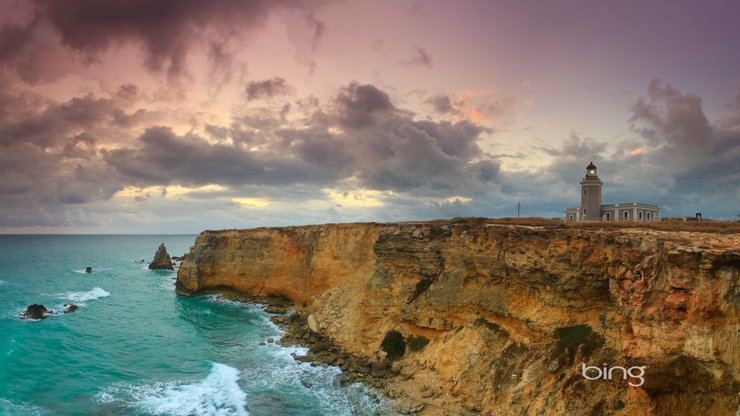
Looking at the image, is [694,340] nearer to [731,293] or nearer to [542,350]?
[731,293]

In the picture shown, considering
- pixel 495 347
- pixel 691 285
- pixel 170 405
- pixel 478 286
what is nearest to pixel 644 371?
pixel 691 285

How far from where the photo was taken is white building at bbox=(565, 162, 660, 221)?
172 ft

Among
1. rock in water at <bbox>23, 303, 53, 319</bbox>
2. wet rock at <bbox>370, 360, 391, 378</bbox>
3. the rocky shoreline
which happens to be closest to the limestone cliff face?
the rocky shoreline

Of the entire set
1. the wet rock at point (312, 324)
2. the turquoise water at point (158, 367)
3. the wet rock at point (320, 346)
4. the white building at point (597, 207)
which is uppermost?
the white building at point (597, 207)

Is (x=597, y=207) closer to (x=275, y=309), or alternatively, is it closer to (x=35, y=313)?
(x=275, y=309)

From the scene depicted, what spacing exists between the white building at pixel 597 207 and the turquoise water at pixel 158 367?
43.0 meters

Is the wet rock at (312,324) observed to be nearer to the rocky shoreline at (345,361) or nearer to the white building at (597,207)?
the rocky shoreline at (345,361)

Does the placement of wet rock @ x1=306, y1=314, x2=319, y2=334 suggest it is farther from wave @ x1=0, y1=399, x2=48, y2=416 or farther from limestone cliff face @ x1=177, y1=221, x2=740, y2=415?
wave @ x1=0, y1=399, x2=48, y2=416

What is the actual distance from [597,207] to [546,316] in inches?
1516

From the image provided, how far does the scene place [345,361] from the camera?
30.8 metres

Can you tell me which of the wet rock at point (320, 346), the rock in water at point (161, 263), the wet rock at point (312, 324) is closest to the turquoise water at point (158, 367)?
the wet rock at point (320, 346)

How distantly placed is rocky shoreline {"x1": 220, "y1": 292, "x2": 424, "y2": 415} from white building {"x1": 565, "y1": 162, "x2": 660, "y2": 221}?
39.4 metres

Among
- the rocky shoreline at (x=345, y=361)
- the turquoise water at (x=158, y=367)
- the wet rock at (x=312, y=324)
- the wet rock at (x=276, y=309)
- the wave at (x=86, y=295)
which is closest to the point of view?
the turquoise water at (x=158, y=367)

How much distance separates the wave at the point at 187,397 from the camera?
79.1 feet
